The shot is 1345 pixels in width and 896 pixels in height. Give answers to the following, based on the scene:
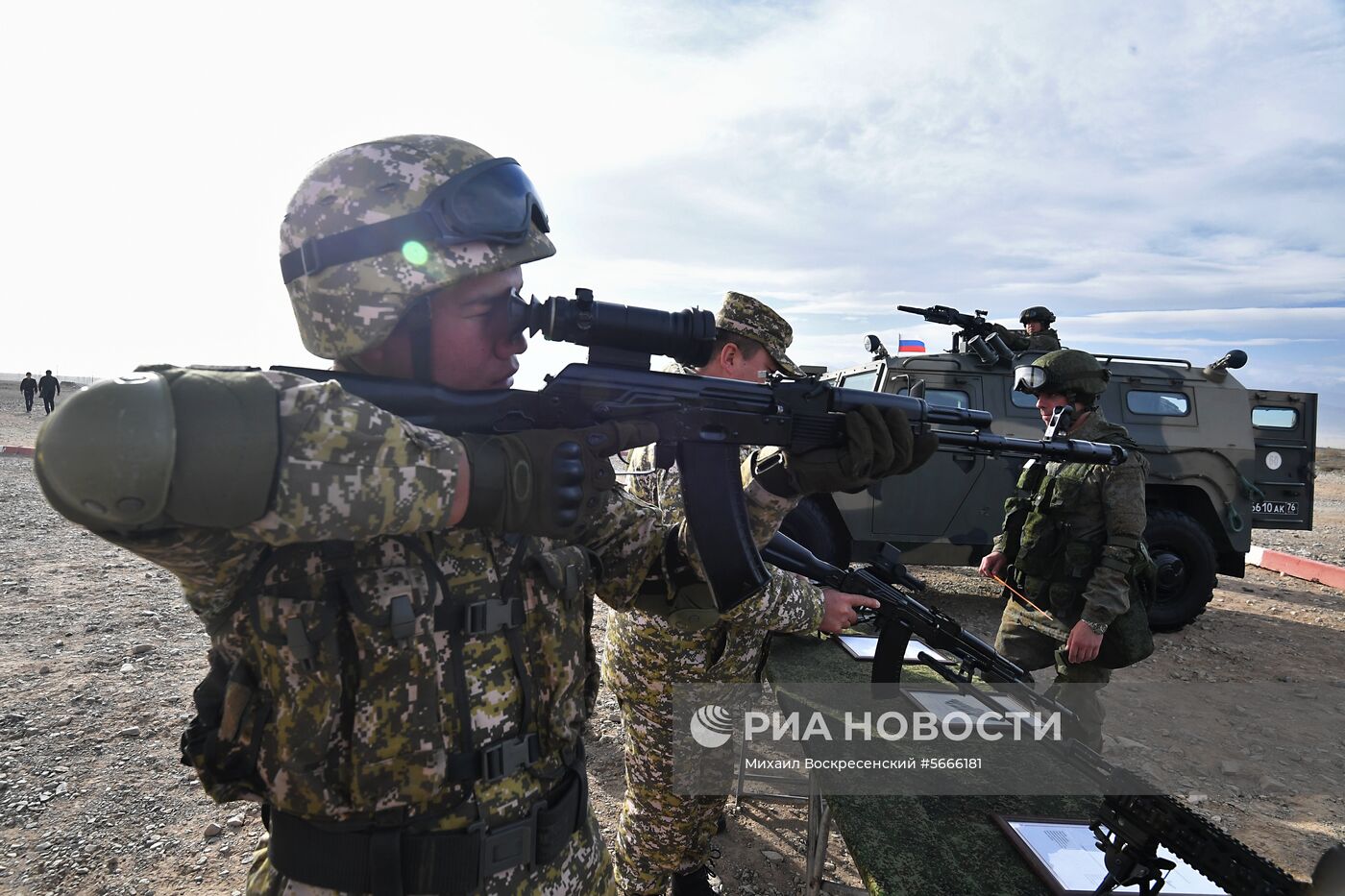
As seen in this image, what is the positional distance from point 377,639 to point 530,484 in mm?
393

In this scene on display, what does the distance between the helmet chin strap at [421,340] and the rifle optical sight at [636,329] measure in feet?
0.76

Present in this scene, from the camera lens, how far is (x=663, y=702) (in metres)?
3.00

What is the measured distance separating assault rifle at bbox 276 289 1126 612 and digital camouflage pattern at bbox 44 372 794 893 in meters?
0.24

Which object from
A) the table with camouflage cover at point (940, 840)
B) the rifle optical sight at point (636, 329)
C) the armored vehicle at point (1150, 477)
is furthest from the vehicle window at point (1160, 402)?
the rifle optical sight at point (636, 329)

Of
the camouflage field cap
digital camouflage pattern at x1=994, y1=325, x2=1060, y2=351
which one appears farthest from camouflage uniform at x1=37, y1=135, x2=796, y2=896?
digital camouflage pattern at x1=994, y1=325, x2=1060, y2=351

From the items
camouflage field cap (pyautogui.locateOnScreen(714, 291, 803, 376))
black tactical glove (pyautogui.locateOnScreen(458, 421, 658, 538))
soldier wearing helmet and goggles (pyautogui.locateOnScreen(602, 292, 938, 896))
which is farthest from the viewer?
camouflage field cap (pyautogui.locateOnScreen(714, 291, 803, 376))

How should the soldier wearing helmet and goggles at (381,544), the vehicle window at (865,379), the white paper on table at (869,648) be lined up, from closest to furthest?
the soldier wearing helmet and goggles at (381,544), the white paper on table at (869,648), the vehicle window at (865,379)

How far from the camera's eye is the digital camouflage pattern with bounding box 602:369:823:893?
9.64ft

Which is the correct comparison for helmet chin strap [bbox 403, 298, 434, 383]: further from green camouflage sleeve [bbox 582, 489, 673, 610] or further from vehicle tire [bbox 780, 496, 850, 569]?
vehicle tire [bbox 780, 496, 850, 569]

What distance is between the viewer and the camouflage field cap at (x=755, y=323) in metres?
3.19

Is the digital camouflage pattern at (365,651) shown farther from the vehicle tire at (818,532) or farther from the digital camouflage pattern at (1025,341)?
the digital camouflage pattern at (1025,341)

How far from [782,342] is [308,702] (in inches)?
97.0

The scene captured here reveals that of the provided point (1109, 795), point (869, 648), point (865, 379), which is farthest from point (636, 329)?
point (865, 379)

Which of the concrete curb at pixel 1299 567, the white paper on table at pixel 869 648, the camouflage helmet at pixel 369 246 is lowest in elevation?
the concrete curb at pixel 1299 567
